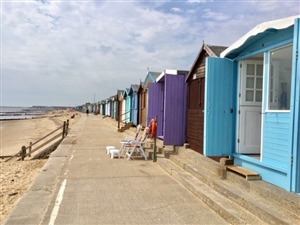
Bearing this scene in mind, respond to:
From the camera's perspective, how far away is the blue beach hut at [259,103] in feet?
14.1

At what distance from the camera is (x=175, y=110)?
9.57 meters

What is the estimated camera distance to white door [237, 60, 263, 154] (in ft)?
20.7

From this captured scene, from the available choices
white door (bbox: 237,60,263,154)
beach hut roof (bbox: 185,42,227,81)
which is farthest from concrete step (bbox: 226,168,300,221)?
beach hut roof (bbox: 185,42,227,81)

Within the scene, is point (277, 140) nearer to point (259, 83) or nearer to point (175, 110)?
point (259, 83)

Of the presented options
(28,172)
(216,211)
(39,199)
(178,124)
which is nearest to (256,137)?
(216,211)

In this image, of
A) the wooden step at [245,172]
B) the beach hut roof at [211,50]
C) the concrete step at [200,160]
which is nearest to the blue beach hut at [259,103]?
the wooden step at [245,172]

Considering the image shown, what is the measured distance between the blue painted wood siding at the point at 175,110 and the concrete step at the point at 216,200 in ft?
7.00

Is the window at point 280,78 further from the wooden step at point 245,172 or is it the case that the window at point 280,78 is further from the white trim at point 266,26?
the wooden step at point 245,172

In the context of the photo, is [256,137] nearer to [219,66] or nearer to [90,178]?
[219,66]

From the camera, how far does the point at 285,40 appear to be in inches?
186

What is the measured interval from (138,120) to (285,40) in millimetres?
14448

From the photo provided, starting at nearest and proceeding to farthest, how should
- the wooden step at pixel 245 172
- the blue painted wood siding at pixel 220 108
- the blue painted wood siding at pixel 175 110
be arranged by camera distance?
the wooden step at pixel 245 172 → the blue painted wood siding at pixel 220 108 → the blue painted wood siding at pixel 175 110

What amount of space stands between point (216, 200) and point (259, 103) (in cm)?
259

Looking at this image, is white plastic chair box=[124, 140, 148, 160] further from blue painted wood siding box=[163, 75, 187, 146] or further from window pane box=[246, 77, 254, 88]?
window pane box=[246, 77, 254, 88]
